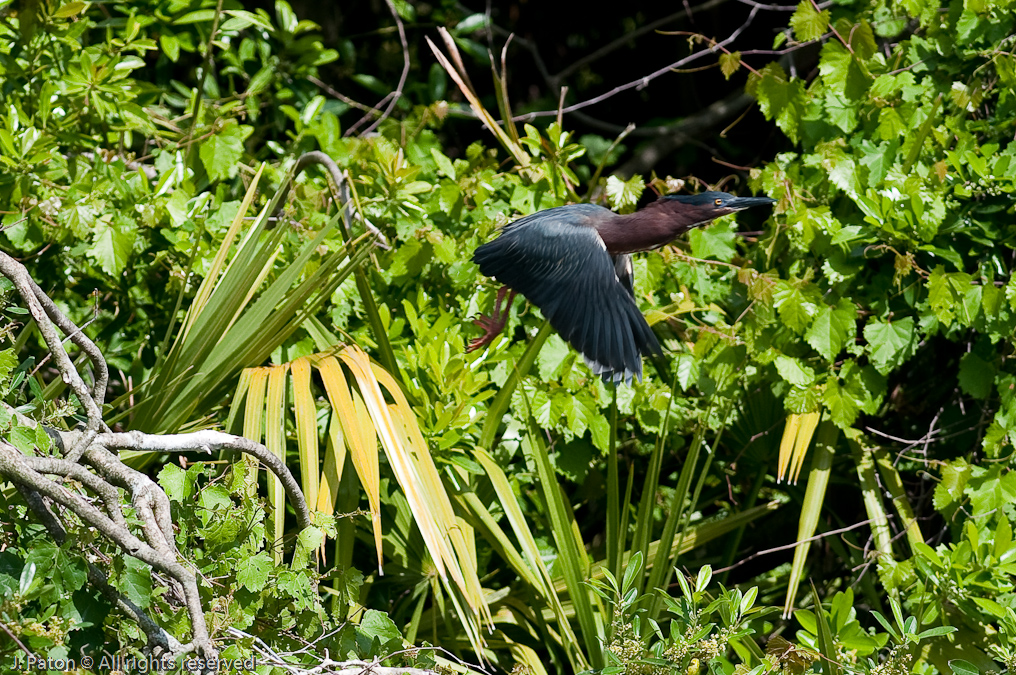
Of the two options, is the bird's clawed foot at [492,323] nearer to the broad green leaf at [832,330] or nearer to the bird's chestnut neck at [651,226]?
the bird's chestnut neck at [651,226]

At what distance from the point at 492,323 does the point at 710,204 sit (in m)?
0.66

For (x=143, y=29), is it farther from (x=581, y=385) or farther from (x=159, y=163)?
(x=581, y=385)

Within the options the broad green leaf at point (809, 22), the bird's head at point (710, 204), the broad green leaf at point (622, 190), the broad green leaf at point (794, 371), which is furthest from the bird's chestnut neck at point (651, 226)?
the broad green leaf at point (809, 22)

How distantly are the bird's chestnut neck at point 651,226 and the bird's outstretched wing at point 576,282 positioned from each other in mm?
49

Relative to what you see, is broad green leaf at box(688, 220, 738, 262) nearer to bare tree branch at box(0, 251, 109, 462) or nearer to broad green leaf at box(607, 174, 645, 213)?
broad green leaf at box(607, 174, 645, 213)

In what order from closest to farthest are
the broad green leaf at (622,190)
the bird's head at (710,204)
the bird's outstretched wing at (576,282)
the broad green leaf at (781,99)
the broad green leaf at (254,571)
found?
the broad green leaf at (254,571) → the bird's outstretched wing at (576,282) → the bird's head at (710,204) → the broad green leaf at (622,190) → the broad green leaf at (781,99)

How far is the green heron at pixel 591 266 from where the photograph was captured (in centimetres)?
212

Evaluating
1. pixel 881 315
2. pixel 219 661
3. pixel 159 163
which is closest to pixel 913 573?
pixel 881 315

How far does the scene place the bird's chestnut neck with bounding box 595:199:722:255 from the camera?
8.33 feet

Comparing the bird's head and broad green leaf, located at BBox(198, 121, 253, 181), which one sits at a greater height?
broad green leaf, located at BBox(198, 121, 253, 181)

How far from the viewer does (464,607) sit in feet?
7.04

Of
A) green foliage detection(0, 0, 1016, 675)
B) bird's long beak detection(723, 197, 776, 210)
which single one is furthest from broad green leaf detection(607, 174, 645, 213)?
bird's long beak detection(723, 197, 776, 210)

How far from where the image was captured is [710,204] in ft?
8.54

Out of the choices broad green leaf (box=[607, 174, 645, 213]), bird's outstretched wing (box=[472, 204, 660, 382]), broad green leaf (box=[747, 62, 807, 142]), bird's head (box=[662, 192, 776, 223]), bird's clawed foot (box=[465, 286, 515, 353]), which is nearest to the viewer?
bird's outstretched wing (box=[472, 204, 660, 382])
